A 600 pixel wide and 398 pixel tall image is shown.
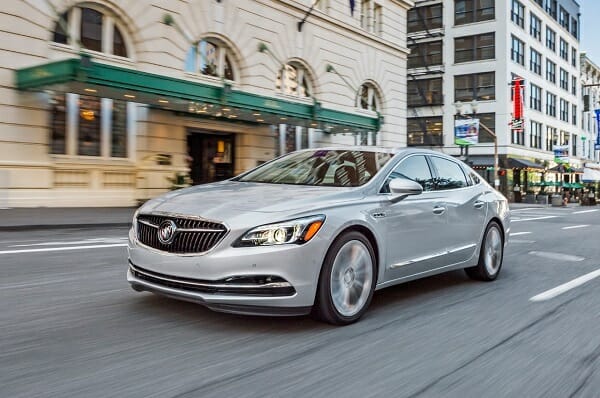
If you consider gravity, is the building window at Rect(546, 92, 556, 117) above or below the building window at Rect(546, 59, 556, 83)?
below

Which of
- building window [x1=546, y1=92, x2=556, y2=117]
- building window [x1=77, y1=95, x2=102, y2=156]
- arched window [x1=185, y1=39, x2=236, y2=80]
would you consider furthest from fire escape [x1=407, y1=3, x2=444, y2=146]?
building window [x1=77, y1=95, x2=102, y2=156]

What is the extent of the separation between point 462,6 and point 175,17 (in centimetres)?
3461

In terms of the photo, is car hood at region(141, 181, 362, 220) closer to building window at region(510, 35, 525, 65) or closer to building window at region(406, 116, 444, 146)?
building window at region(406, 116, 444, 146)

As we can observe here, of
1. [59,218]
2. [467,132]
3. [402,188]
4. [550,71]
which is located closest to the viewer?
[402,188]

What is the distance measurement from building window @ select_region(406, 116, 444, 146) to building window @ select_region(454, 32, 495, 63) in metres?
5.54

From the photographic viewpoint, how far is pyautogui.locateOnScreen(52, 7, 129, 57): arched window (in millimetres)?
16031

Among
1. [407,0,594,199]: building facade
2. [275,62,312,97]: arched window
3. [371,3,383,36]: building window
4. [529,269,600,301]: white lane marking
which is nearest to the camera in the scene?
[529,269,600,301]: white lane marking

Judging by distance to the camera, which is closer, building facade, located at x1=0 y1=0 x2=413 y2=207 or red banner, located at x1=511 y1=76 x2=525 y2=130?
building facade, located at x1=0 y1=0 x2=413 y2=207

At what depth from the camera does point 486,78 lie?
4581cm

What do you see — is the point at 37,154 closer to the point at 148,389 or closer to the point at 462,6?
the point at 148,389

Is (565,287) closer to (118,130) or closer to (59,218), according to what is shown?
(59,218)

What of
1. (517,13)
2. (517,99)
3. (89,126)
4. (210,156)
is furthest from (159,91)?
(517,13)

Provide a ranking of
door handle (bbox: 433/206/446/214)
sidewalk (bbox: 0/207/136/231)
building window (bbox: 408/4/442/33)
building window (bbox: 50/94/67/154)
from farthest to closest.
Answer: building window (bbox: 408/4/442/33) < building window (bbox: 50/94/67/154) < sidewalk (bbox: 0/207/136/231) < door handle (bbox: 433/206/446/214)

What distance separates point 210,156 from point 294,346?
19.5 meters
